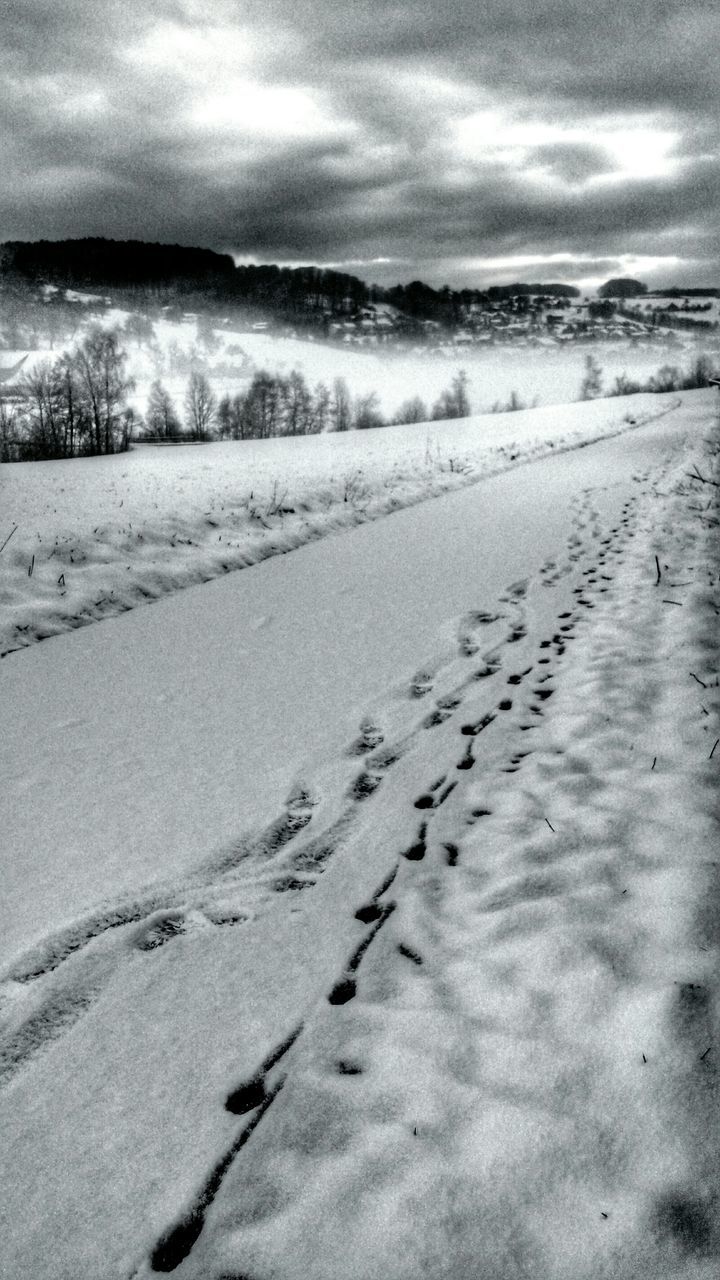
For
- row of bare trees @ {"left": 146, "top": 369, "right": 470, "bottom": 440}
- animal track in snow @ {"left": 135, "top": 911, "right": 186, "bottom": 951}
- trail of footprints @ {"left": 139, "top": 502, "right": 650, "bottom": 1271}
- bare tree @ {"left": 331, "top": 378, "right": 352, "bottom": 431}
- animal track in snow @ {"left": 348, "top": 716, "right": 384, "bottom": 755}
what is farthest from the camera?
row of bare trees @ {"left": 146, "top": 369, "right": 470, "bottom": 440}

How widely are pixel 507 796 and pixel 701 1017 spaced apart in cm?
162

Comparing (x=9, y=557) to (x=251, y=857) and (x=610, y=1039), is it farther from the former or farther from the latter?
(x=610, y=1039)

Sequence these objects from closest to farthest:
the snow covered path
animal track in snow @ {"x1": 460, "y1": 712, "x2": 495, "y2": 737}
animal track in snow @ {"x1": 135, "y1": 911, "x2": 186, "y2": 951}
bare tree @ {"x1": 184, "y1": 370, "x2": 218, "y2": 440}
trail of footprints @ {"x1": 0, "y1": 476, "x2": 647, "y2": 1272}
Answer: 1. the snow covered path
2. trail of footprints @ {"x1": 0, "y1": 476, "x2": 647, "y2": 1272}
3. animal track in snow @ {"x1": 135, "y1": 911, "x2": 186, "y2": 951}
4. animal track in snow @ {"x1": 460, "y1": 712, "x2": 495, "y2": 737}
5. bare tree @ {"x1": 184, "y1": 370, "x2": 218, "y2": 440}

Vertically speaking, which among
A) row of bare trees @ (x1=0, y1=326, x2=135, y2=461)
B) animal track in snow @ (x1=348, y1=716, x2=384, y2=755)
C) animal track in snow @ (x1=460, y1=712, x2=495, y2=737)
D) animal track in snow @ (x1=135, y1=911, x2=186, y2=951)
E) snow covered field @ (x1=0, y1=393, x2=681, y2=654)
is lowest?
animal track in snow @ (x1=135, y1=911, x2=186, y2=951)

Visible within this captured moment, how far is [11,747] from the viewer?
177 inches

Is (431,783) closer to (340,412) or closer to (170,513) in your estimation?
(170,513)

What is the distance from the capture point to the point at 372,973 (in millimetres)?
2582

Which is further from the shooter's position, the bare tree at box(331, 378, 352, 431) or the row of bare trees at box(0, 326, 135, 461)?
the bare tree at box(331, 378, 352, 431)

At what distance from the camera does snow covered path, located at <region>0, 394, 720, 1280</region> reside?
174 cm

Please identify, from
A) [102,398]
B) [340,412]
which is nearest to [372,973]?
[102,398]

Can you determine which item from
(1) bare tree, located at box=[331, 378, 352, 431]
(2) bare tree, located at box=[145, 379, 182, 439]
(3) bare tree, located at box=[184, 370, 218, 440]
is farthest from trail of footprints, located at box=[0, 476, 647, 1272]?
(3) bare tree, located at box=[184, 370, 218, 440]

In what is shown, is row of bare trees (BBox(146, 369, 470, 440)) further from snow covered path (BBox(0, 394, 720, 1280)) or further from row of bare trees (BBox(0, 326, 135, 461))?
snow covered path (BBox(0, 394, 720, 1280))

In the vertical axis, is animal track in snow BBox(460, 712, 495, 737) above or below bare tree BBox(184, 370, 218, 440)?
below

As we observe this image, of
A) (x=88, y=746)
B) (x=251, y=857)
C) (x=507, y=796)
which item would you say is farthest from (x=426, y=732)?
(x=88, y=746)
